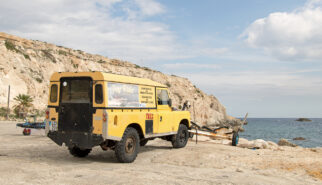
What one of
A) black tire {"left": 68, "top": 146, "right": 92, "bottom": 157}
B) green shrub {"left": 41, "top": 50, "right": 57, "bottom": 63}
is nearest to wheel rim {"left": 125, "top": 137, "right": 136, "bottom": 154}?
black tire {"left": 68, "top": 146, "right": 92, "bottom": 157}

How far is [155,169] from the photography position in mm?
8055

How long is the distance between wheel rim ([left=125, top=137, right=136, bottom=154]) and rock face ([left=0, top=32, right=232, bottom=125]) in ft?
112

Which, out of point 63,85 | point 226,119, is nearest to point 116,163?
point 63,85

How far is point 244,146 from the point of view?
48.7ft

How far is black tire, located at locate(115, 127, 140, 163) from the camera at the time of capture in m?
8.77

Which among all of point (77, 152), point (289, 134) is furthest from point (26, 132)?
point (289, 134)

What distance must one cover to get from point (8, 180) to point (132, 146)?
3791mm

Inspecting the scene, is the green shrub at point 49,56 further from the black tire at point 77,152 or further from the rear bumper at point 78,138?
the rear bumper at point 78,138

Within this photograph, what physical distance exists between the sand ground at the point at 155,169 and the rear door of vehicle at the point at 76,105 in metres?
1.15

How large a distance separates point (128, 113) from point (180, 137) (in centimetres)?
403

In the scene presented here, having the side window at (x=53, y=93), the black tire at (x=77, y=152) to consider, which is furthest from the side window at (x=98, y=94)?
the black tire at (x=77, y=152)

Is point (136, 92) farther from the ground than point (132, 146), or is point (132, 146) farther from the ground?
point (136, 92)

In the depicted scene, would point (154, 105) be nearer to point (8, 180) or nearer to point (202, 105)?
point (8, 180)

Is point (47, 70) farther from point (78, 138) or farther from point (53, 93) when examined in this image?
point (78, 138)
